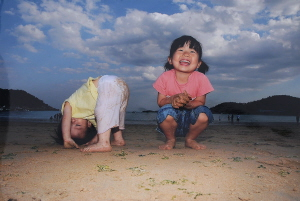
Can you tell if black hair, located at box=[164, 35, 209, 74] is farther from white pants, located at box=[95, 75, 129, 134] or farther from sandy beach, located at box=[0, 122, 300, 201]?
sandy beach, located at box=[0, 122, 300, 201]

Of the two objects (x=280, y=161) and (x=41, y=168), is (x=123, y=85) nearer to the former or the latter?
(x=41, y=168)

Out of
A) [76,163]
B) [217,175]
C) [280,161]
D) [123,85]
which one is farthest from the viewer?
[123,85]

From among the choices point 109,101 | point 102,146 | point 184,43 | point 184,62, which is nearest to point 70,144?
point 102,146

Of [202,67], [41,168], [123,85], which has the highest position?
[202,67]

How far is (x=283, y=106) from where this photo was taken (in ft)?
187

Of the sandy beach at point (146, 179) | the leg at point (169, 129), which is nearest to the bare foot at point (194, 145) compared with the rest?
the leg at point (169, 129)

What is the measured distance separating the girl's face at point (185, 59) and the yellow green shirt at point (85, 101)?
132 centimetres

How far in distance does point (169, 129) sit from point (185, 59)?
3.64 ft

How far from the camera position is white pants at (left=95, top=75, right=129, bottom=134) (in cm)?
307

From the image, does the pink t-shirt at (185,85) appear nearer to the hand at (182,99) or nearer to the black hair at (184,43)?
the black hair at (184,43)

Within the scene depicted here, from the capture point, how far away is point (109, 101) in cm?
315

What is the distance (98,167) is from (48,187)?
61 centimetres

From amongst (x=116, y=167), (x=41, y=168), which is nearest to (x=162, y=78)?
(x=116, y=167)

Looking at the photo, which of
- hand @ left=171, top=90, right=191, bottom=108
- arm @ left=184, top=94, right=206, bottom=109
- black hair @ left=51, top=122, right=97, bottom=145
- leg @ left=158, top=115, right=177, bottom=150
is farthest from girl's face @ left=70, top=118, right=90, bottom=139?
arm @ left=184, top=94, right=206, bottom=109
